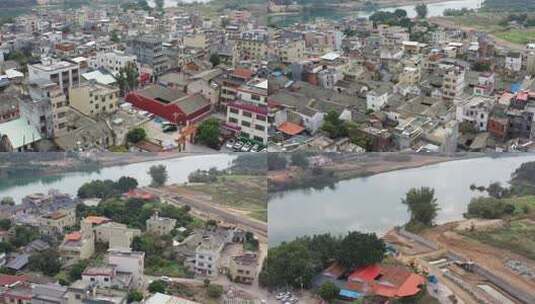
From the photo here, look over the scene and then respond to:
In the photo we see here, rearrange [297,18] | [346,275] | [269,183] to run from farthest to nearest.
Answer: [297,18], [269,183], [346,275]

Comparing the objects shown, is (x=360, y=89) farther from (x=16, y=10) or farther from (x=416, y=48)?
(x=16, y=10)

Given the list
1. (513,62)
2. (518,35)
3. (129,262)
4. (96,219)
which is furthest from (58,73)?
(518,35)

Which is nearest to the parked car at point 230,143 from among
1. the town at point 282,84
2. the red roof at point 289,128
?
the town at point 282,84

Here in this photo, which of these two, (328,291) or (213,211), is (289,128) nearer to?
(213,211)

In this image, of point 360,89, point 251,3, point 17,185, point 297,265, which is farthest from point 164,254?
point 251,3

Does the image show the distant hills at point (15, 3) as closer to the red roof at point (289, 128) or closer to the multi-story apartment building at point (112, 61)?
the multi-story apartment building at point (112, 61)

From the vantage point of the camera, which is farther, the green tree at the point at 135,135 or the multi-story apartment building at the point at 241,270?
the multi-story apartment building at the point at 241,270
